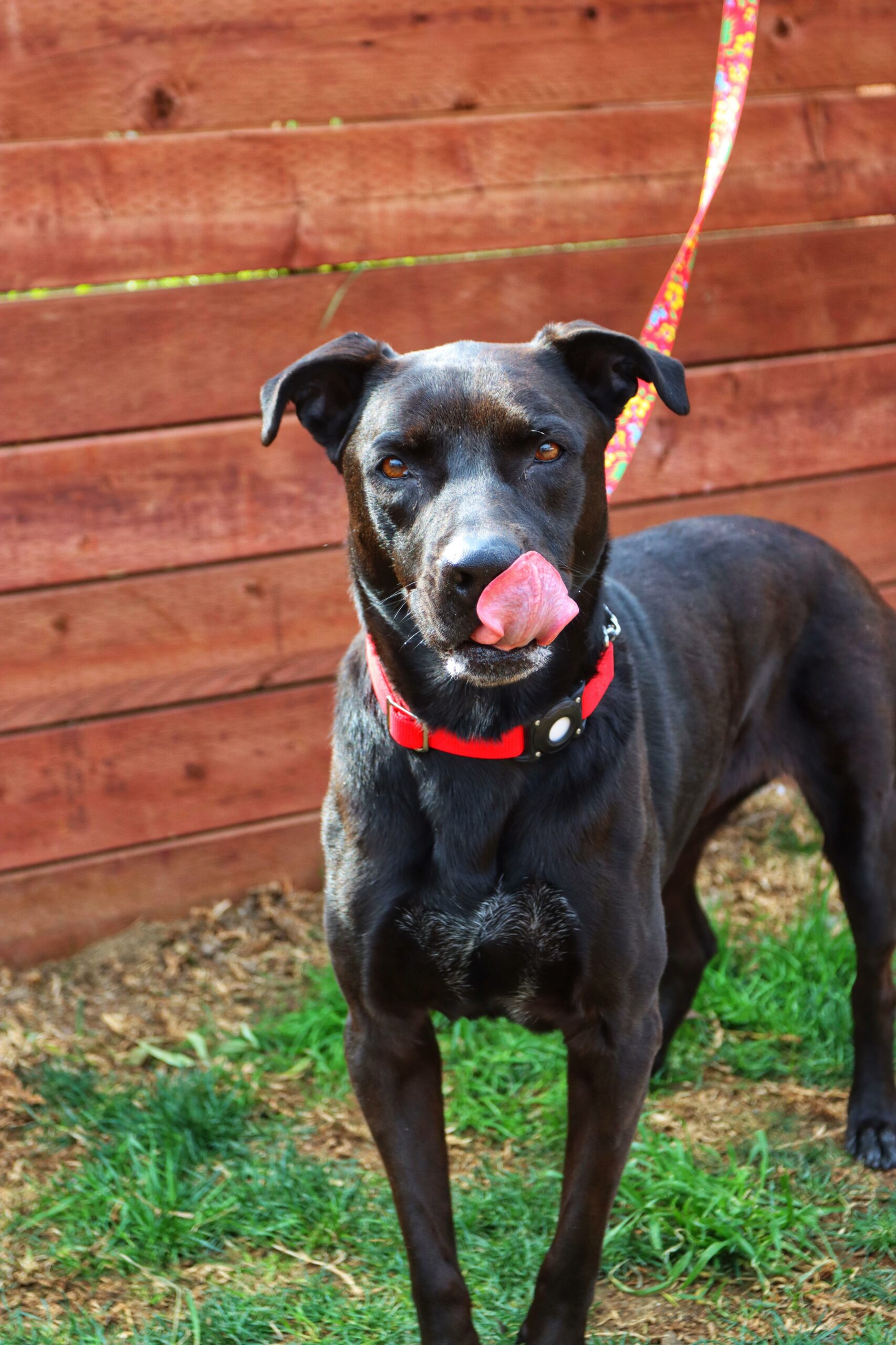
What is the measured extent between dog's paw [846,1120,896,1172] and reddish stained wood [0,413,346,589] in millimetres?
2036

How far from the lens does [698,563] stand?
3098mm

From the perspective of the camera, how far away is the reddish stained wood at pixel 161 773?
3754 mm

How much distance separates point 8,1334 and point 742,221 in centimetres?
360

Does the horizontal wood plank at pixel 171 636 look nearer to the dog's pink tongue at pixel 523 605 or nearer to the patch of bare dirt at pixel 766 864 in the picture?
the patch of bare dirt at pixel 766 864

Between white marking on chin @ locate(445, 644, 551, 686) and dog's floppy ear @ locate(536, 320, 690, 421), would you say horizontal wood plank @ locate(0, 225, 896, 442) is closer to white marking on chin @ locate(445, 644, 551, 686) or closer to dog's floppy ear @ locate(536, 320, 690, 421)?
dog's floppy ear @ locate(536, 320, 690, 421)

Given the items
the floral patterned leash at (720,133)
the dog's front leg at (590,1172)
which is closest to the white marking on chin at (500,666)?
the dog's front leg at (590,1172)

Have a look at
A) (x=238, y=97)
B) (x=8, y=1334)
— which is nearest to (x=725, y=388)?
(x=238, y=97)

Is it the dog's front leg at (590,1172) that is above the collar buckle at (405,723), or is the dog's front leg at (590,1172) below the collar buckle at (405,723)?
below

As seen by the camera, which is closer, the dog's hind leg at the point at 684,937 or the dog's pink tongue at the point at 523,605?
the dog's pink tongue at the point at 523,605

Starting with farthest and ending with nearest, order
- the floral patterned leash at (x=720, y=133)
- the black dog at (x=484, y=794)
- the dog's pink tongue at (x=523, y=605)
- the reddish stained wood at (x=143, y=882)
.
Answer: the reddish stained wood at (x=143, y=882) < the floral patterned leash at (x=720, y=133) < the black dog at (x=484, y=794) < the dog's pink tongue at (x=523, y=605)

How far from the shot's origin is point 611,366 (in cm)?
248

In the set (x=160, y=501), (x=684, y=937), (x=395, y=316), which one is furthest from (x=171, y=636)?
(x=684, y=937)

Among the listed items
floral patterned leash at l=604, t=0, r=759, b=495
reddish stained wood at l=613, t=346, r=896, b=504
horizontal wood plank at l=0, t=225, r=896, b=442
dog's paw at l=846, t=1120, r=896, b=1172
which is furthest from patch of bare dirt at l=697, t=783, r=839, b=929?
horizontal wood plank at l=0, t=225, r=896, b=442

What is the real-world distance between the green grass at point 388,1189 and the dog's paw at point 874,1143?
65mm
